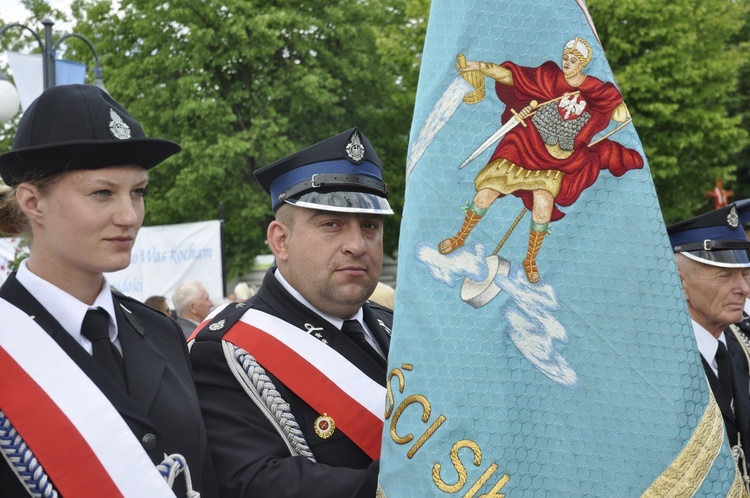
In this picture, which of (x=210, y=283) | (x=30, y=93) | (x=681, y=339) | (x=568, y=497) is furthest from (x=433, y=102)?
(x=210, y=283)

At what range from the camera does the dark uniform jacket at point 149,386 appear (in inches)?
104

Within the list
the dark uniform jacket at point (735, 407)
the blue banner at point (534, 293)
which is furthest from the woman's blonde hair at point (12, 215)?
the dark uniform jacket at point (735, 407)

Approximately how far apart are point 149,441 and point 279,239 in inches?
42.0

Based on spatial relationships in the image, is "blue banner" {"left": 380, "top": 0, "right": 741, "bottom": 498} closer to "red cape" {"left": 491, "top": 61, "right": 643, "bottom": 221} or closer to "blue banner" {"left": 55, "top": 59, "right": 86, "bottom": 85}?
"red cape" {"left": 491, "top": 61, "right": 643, "bottom": 221}

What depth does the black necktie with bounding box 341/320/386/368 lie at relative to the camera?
350 cm

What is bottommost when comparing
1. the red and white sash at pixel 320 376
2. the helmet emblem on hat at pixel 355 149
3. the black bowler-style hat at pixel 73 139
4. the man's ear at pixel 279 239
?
the red and white sash at pixel 320 376

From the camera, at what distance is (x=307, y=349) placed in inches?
131

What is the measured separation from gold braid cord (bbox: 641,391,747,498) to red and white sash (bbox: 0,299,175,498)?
4.27 feet

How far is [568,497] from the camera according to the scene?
2.39m

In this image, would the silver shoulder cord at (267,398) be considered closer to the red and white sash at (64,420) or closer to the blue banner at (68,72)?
the red and white sash at (64,420)

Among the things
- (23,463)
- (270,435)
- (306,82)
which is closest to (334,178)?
(270,435)

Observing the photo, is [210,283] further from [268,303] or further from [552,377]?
[552,377]

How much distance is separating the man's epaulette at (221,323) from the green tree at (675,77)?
21.1 m

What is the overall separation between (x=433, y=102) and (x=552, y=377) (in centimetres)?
77
